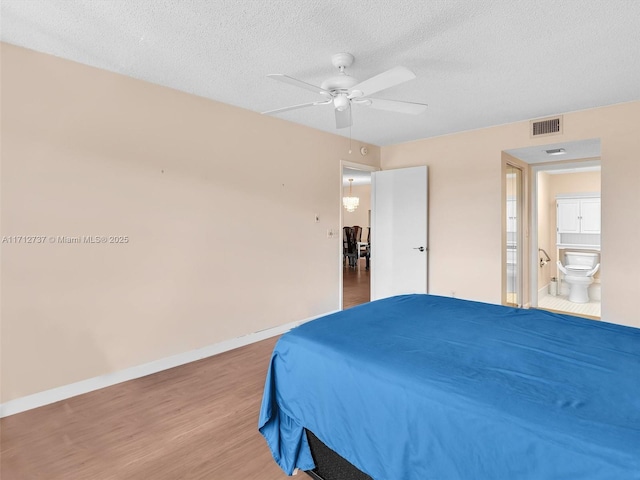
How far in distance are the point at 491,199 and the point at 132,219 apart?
12.7 ft

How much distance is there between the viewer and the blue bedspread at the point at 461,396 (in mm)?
997

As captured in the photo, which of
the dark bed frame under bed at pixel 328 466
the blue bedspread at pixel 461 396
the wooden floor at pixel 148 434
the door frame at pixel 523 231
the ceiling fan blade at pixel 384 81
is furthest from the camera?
the door frame at pixel 523 231

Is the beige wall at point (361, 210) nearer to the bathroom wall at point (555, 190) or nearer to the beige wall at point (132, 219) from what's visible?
the bathroom wall at point (555, 190)

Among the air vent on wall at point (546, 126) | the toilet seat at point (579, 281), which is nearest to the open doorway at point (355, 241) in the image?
the air vent on wall at point (546, 126)

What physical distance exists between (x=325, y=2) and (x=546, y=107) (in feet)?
9.17

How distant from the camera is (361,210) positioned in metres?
11.0

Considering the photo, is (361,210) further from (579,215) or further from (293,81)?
(293,81)

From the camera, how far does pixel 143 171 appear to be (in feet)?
9.53

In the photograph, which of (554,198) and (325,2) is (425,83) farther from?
(554,198)

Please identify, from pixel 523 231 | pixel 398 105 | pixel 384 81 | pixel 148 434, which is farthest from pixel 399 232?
pixel 148 434

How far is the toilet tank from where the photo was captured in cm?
540

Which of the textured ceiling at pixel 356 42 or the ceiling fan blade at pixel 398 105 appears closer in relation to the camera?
the textured ceiling at pixel 356 42

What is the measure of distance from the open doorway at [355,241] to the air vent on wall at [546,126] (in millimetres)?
2041

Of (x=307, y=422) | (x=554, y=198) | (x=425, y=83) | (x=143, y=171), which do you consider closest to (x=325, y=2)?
(x=425, y=83)
